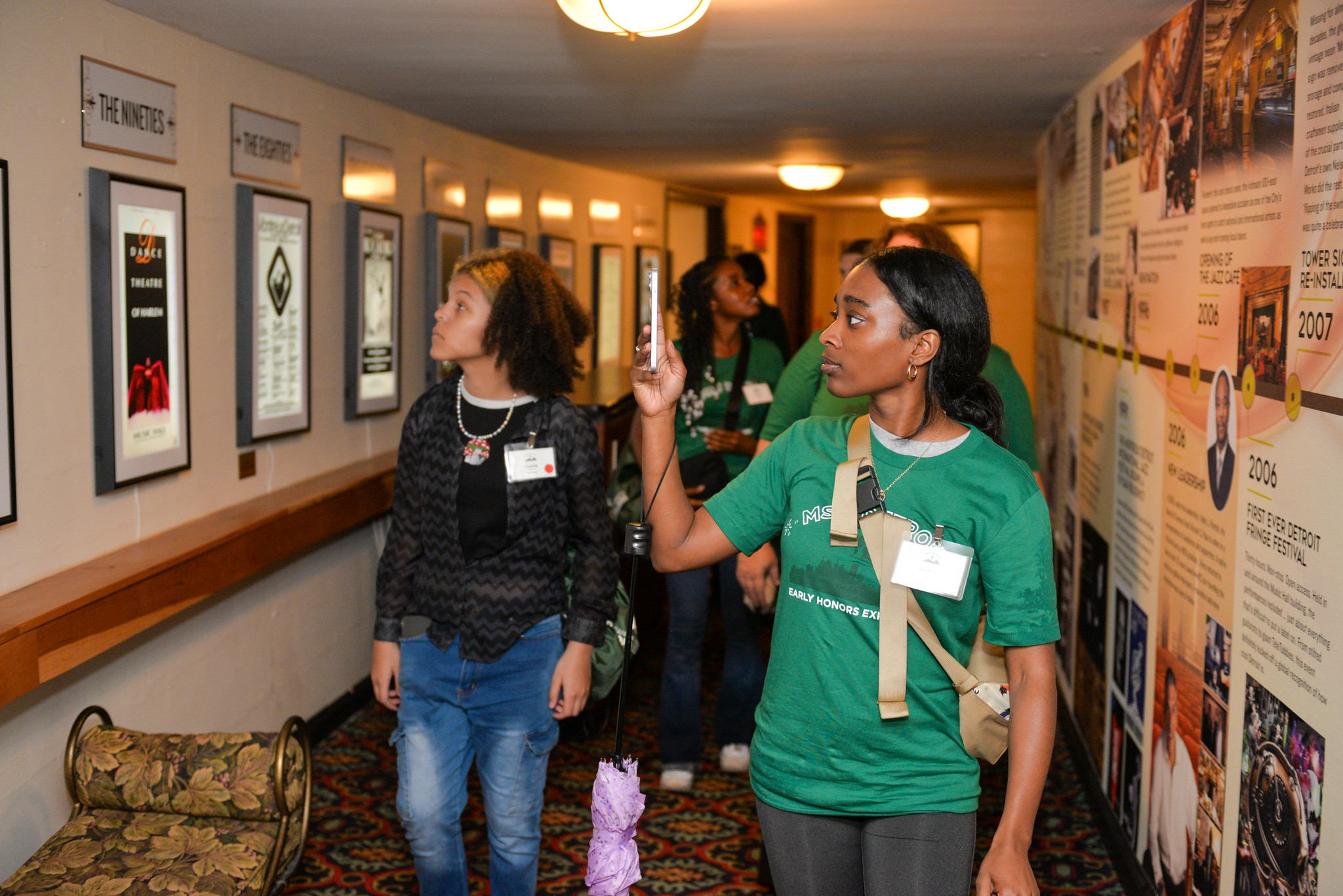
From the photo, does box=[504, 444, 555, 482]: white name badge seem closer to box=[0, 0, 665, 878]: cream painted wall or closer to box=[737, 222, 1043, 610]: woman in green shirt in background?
box=[737, 222, 1043, 610]: woman in green shirt in background

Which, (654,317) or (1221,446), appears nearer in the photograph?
(654,317)

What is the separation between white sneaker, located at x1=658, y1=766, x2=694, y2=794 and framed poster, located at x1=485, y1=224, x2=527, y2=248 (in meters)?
3.32

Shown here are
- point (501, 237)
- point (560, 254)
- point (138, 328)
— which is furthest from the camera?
point (560, 254)

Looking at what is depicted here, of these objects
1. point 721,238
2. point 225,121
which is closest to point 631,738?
point 225,121

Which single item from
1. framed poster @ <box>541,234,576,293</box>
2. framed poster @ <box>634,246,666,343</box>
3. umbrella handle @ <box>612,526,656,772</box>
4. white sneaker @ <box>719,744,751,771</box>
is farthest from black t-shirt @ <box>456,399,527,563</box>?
framed poster @ <box>634,246,666,343</box>

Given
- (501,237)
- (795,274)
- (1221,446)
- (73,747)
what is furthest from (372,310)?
(795,274)

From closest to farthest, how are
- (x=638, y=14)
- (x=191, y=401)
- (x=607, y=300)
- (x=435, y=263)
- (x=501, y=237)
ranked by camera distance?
1. (x=638, y=14)
2. (x=191, y=401)
3. (x=435, y=263)
4. (x=501, y=237)
5. (x=607, y=300)

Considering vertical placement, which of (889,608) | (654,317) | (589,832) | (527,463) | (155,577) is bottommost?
(589,832)

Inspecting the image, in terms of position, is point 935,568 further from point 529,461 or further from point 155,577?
point 155,577

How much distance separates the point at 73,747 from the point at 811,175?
552cm

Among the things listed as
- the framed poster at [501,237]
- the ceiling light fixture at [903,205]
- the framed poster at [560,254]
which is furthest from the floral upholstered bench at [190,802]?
the ceiling light fixture at [903,205]

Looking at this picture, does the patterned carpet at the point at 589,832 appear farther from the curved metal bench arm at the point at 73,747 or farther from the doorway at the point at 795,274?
the doorway at the point at 795,274

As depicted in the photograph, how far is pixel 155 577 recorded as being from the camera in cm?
312

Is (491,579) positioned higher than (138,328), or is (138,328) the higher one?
(138,328)
